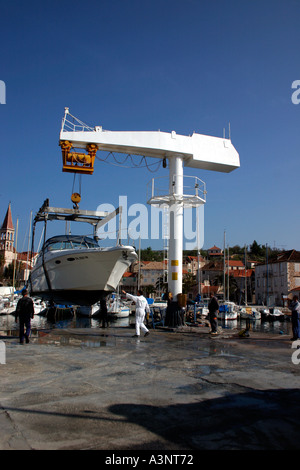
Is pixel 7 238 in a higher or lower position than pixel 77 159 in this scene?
higher

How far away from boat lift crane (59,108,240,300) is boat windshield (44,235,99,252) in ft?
21.1

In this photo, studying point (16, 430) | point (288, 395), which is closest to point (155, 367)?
point (288, 395)

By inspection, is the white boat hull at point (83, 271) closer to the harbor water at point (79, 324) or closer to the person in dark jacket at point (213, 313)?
the harbor water at point (79, 324)

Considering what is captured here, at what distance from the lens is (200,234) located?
15.4 metres

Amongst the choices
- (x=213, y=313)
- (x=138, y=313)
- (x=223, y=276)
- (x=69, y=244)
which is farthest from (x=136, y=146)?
(x=223, y=276)

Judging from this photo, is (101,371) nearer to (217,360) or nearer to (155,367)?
(155,367)

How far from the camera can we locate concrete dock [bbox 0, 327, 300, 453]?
129 inches

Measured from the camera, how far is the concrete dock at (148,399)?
3273 mm

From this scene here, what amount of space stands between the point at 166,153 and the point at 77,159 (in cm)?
379

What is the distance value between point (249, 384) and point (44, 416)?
3.17 meters

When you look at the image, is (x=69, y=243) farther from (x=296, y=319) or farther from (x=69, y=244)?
(x=296, y=319)

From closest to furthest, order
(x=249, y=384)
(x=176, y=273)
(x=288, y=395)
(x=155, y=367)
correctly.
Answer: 1. (x=288, y=395)
2. (x=249, y=384)
3. (x=155, y=367)
4. (x=176, y=273)

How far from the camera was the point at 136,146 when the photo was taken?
14656 millimetres

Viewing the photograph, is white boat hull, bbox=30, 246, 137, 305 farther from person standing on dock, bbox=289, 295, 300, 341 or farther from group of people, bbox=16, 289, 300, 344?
person standing on dock, bbox=289, 295, 300, 341
